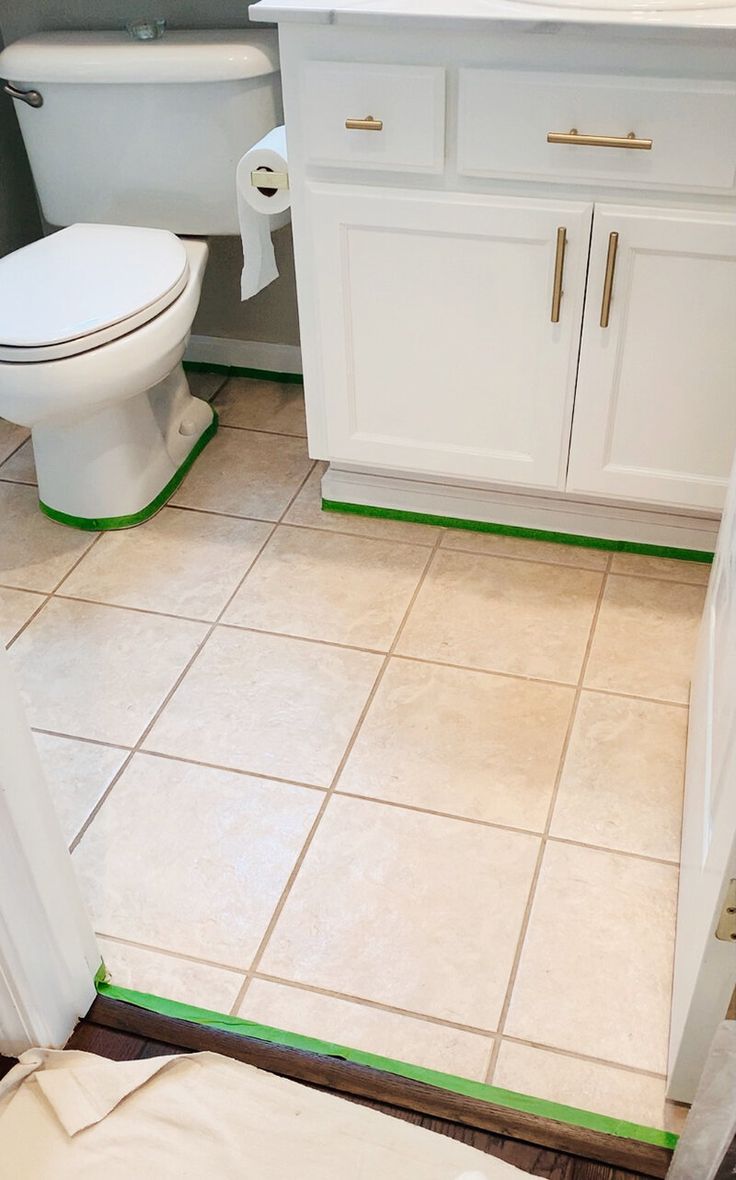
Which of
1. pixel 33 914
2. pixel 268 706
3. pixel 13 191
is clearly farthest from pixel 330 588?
pixel 13 191

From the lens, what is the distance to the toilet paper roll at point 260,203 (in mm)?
1677

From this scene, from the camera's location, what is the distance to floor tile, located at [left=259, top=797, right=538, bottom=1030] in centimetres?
125

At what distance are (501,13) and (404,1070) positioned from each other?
131 cm

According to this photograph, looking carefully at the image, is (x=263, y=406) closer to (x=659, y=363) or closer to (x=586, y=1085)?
(x=659, y=363)

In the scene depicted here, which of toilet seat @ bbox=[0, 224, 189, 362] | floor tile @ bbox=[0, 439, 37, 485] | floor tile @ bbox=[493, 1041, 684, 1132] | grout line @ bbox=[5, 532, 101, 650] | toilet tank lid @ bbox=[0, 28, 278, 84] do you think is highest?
toilet tank lid @ bbox=[0, 28, 278, 84]

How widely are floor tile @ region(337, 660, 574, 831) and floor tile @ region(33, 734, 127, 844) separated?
0.34m

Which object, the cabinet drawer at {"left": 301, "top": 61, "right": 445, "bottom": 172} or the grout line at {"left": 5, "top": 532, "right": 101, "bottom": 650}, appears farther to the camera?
the grout line at {"left": 5, "top": 532, "right": 101, "bottom": 650}

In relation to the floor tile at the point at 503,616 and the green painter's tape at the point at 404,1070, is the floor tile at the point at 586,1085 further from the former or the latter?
the floor tile at the point at 503,616

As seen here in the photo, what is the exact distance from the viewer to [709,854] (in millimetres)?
1041

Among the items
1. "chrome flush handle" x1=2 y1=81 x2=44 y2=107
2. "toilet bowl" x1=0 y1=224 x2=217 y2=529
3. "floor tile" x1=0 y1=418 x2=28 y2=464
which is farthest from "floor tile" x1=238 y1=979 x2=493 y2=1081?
"chrome flush handle" x1=2 y1=81 x2=44 y2=107

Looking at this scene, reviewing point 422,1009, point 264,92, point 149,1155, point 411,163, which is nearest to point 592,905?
point 422,1009

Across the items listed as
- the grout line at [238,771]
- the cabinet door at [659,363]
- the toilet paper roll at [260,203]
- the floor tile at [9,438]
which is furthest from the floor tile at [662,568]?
the floor tile at [9,438]

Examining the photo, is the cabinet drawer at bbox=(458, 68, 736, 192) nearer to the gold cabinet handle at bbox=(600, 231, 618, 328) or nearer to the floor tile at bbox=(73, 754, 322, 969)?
the gold cabinet handle at bbox=(600, 231, 618, 328)

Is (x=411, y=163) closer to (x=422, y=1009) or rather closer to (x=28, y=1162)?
(x=422, y=1009)
